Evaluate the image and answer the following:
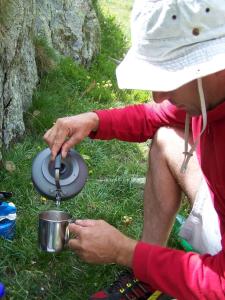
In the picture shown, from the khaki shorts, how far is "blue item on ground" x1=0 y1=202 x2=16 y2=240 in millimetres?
1122

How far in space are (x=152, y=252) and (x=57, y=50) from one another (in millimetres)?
4027

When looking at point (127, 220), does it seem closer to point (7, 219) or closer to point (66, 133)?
point (7, 219)

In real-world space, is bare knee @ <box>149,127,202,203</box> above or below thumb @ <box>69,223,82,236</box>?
above

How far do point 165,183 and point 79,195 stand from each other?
1.09 m

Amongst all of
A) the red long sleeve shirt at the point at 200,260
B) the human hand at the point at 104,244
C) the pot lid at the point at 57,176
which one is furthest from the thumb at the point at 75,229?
the pot lid at the point at 57,176

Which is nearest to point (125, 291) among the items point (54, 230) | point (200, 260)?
point (54, 230)

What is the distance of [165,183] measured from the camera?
2.89m

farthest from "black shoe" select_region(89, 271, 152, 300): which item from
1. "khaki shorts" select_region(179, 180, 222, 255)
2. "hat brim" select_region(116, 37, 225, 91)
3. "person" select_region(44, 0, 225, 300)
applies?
"hat brim" select_region(116, 37, 225, 91)

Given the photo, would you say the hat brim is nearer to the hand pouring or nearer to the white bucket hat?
the white bucket hat

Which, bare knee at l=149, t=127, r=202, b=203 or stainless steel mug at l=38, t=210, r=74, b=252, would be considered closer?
stainless steel mug at l=38, t=210, r=74, b=252

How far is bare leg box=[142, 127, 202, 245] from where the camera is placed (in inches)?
110

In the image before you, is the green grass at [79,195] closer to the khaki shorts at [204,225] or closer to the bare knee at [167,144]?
the khaki shorts at [204,225]

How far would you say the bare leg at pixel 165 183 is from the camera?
2791 mm

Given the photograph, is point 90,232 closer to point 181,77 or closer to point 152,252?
point 152,252
